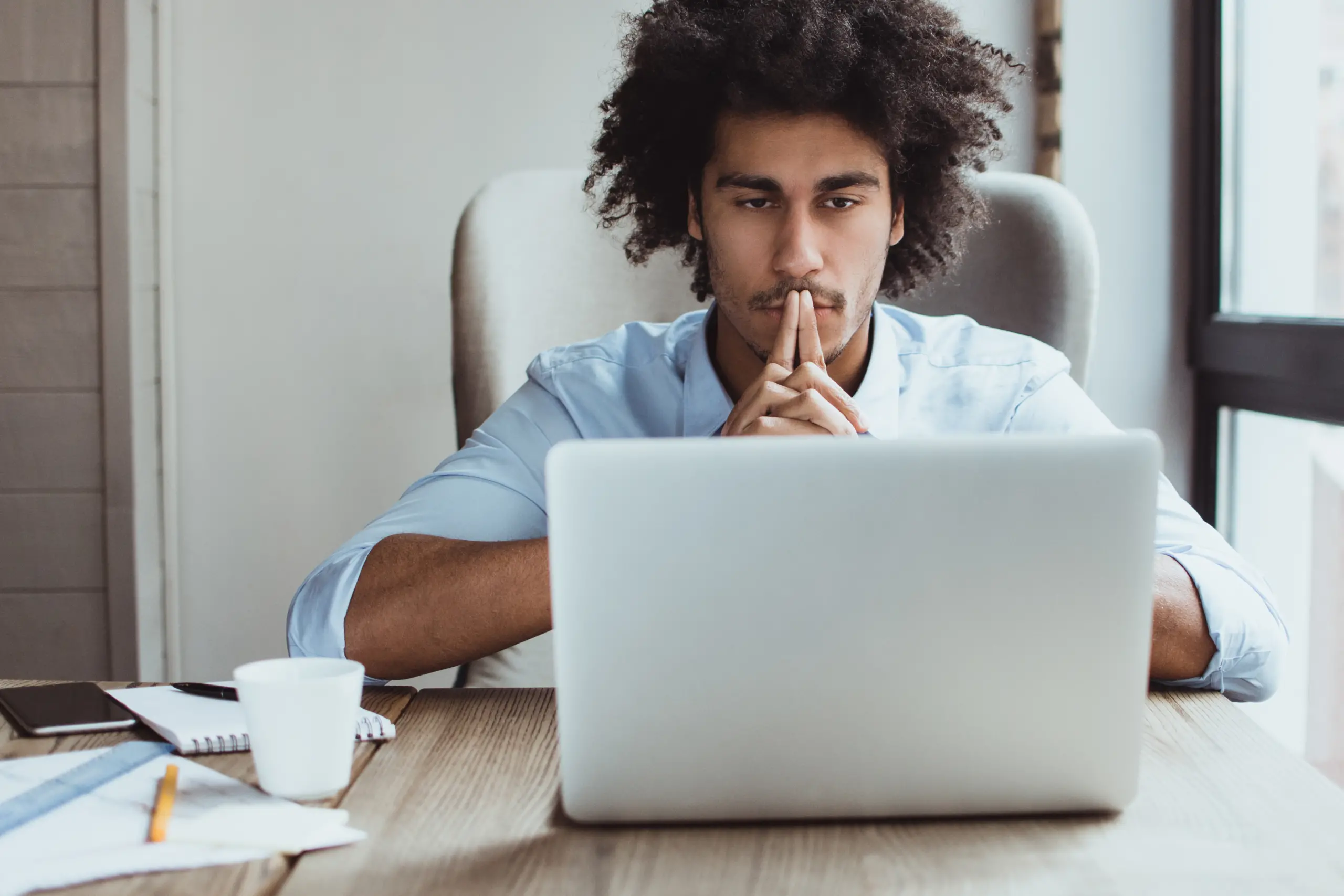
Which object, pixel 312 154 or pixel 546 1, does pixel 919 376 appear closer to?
pixel 546 1

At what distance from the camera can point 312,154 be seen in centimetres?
199

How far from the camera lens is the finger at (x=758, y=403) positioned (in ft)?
3.52

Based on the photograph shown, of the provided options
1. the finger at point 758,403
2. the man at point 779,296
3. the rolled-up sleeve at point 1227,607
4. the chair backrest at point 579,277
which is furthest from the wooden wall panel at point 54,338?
the rolled-up sleeve at point 1227,607

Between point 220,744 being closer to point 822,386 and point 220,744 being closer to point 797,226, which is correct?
point 822,386

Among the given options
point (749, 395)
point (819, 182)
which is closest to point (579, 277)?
point (819, 182)

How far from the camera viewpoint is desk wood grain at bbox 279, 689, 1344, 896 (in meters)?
0.55

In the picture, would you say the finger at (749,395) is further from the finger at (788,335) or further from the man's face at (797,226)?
the man's face at (797,226)

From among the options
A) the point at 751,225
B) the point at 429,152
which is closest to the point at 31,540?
the point at 429,152

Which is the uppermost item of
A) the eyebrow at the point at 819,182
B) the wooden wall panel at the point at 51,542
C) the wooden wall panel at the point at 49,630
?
the eyebrow at the point at 819,182

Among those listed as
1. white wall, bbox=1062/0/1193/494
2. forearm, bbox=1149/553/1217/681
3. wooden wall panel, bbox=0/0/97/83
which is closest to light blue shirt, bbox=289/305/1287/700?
forearm, bbox=1149/553/1217/681

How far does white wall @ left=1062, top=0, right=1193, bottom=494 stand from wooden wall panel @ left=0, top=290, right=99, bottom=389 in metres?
1.56

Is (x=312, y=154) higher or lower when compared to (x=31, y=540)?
higher

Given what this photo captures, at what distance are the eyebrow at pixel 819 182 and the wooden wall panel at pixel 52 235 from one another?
1.11 meters

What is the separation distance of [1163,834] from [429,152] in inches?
65.5
